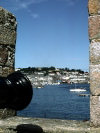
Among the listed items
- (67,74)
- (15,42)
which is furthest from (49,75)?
(15,42)

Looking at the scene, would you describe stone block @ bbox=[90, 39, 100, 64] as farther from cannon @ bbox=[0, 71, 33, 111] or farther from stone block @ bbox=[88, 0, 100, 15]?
cannon @ bbox=[0, 71, 33, 111]

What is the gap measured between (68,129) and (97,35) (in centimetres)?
135

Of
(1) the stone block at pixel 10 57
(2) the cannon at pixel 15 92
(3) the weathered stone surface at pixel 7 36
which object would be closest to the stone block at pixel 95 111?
(2) the cannon at pixel 15 92

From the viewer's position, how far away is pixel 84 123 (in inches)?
168

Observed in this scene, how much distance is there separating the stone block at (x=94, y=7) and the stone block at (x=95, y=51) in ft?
1.33

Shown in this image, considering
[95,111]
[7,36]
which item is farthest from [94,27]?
[7,36]

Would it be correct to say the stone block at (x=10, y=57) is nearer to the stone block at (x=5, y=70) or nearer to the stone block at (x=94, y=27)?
the stone block at (x=5, y=70)

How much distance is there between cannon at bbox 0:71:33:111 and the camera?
2613 mm

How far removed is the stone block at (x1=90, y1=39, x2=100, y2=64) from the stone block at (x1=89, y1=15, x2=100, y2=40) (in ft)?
0.23

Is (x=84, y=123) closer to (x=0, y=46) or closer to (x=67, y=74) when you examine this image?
(x=0, y=46)

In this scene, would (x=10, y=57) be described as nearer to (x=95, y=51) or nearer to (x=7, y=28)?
(x=7, y=28)

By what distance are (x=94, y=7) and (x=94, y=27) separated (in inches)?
11.8

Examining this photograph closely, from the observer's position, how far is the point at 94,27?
3928 mm

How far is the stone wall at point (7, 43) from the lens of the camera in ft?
15.9
